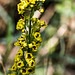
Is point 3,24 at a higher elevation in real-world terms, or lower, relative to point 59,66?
higher

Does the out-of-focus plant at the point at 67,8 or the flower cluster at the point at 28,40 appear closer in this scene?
the flower cluster at the point at 28,40

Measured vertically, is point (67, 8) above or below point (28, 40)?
above

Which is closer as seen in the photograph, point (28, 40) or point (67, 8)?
point (28, 40)

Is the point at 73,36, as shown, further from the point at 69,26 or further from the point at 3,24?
the point at 3,24

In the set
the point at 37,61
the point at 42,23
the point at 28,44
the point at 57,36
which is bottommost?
the point at 37,61

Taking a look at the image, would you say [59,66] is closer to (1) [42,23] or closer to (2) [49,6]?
(2) [49,6]

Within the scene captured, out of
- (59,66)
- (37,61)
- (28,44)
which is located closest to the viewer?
(28,44)

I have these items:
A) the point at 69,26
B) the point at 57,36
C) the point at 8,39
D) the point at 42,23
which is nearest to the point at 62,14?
the point at 69,26

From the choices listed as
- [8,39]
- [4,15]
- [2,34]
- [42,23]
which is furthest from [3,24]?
[42,23]

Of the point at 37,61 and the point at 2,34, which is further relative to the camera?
the point at 2,34

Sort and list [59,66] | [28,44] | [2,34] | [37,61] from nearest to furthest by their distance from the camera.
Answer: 1. [28,44]
2. [37,61]
3. [59,66]
4. [2,34]

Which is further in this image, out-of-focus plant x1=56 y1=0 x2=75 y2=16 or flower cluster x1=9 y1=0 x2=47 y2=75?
out-of-focus plant x1=56 y1=0 x2=75 y2=16
